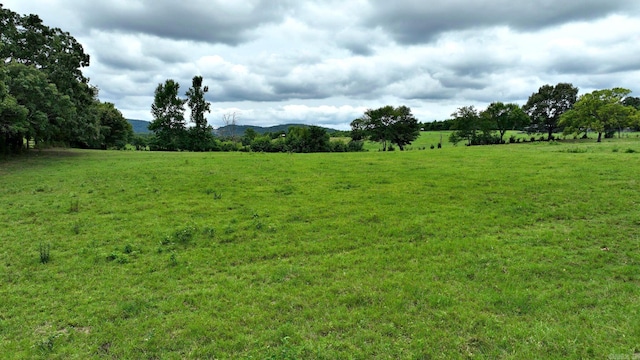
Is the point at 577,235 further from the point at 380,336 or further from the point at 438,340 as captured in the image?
the point at 380,336

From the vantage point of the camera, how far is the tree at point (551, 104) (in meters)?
81.0

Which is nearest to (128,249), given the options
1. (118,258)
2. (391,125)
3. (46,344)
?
(118,258)

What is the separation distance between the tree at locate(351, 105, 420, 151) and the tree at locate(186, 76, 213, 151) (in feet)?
135

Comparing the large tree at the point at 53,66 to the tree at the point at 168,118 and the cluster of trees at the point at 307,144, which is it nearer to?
the tree at the point at 168,118

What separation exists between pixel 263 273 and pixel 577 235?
28.0 ft

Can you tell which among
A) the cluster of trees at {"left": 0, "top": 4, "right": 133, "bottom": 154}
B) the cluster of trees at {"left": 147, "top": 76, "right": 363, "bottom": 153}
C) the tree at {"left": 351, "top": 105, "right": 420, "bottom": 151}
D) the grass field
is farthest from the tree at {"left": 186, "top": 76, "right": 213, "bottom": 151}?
the grass field

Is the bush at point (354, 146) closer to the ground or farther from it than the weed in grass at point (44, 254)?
farther from it

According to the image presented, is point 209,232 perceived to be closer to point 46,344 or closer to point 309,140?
point 46,344

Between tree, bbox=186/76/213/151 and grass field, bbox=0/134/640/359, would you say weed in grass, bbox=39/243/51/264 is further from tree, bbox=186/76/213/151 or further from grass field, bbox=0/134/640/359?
tree, bbox=186/76/213/151

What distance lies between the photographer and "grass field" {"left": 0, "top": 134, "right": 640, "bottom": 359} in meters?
4.93

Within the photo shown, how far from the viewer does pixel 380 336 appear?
16.5 feet

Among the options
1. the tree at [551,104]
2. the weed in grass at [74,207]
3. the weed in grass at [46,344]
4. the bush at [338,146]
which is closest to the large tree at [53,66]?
the weed in grass at [74,207]

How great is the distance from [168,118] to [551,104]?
301 feet

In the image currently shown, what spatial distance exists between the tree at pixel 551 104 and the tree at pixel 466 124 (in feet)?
51.8
